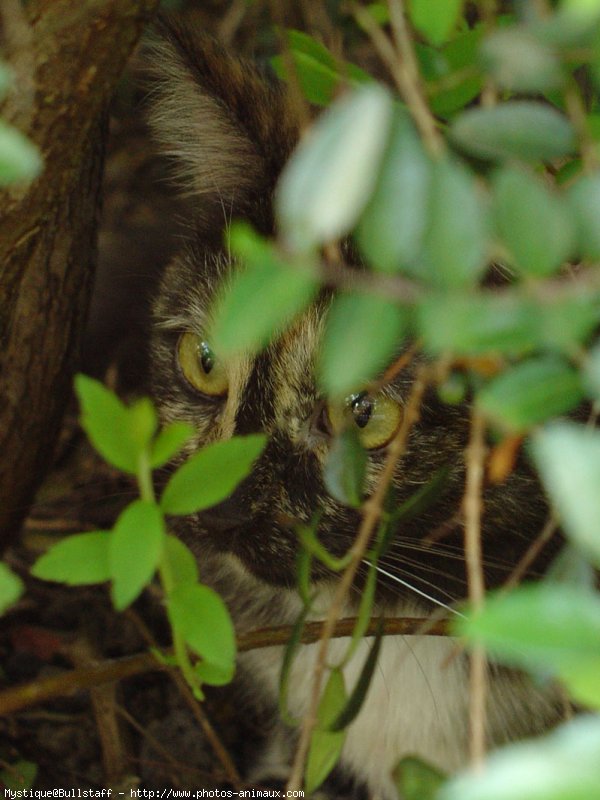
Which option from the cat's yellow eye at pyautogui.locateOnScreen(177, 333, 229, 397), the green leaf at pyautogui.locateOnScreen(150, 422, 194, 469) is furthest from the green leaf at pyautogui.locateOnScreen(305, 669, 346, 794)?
the cat's yellow eye at pyautogui.locateOnScreen(177, 333, 229, 397)

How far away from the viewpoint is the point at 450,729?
165 cm

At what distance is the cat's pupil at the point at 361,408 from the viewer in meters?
1.51

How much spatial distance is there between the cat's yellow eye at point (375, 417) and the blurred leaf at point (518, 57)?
2.77 feet

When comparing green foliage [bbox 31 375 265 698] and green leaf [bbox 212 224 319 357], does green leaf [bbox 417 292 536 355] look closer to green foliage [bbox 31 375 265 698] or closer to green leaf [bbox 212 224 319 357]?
green leaf [bbox 212 224 319 357]

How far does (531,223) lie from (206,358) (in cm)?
114

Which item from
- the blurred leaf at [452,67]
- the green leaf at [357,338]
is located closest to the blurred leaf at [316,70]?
the blurred leaf at [452,67]

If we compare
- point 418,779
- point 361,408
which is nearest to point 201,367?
point 361,408

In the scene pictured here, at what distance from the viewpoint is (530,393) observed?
687 millimetres

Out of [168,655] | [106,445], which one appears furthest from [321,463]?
[106,445]

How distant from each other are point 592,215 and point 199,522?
1.07m

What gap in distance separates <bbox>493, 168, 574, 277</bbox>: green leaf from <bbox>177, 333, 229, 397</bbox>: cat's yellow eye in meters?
1.04

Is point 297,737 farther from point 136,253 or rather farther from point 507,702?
point 136,253

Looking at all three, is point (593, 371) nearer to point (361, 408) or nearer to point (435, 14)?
point (435, 14)

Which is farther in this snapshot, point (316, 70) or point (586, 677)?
Result: point (316, 70)
